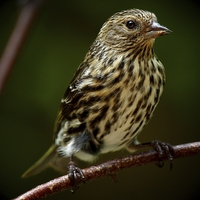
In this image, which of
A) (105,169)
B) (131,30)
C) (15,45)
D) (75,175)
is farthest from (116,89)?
(15,45)

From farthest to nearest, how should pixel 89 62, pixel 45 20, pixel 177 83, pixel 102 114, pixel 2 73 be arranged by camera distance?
1. pixel 45 20
2. pixel 177 83
3. pixel 89 62
4. pixel 102 114
5. pixel 2 73

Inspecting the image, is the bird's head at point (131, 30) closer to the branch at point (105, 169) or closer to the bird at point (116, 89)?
the bird at point (116, 89)

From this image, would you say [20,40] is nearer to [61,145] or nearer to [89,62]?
[89,62]

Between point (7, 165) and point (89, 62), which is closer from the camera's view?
point (89, 62)

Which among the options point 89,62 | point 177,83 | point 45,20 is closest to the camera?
point 89,62

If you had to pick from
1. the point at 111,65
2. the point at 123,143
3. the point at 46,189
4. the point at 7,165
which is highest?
the point at 111,65

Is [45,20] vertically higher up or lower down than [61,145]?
higher up

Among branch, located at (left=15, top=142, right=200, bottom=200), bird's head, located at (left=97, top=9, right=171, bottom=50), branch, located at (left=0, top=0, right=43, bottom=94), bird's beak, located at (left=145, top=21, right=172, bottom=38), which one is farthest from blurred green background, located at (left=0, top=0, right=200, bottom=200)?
branch, located at (left=0, top=0, right=43, bottom=94)

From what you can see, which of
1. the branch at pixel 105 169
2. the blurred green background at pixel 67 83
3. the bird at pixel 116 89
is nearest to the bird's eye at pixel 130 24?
the bird at pixel 116 89

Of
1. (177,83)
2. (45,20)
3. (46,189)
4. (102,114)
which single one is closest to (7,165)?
(45,20)
